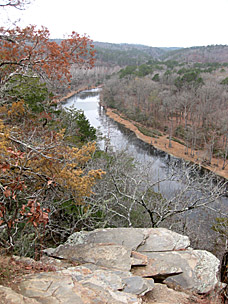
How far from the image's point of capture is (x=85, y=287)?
138 inches

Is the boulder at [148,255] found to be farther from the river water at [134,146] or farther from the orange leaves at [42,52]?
the river water at [134,146]

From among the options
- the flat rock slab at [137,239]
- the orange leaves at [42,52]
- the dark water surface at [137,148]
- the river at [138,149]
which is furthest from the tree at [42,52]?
the dark water surface at [137,148]

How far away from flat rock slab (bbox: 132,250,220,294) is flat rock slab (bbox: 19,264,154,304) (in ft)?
1.66

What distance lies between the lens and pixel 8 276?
135 inches

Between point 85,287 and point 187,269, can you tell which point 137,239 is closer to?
point 187,269

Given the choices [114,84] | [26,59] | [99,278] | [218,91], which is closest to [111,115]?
[114,84]

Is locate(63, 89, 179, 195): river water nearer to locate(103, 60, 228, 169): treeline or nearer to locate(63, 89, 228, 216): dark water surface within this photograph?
locate(63, 89, 228, 216): dark water surface

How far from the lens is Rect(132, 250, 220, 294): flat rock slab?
4.49m

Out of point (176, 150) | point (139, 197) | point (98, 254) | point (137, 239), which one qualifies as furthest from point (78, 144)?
point (176, 150)

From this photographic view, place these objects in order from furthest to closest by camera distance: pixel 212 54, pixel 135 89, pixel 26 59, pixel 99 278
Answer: pixel 212 54
pixel 135 89
pixel 26 59
pixel 99 278

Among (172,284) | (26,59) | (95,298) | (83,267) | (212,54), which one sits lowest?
(172,284)

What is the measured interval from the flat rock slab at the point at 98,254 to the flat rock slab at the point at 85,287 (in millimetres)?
357

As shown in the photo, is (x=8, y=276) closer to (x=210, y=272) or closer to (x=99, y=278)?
(x=99, y=278)

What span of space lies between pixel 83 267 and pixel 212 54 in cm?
12645
